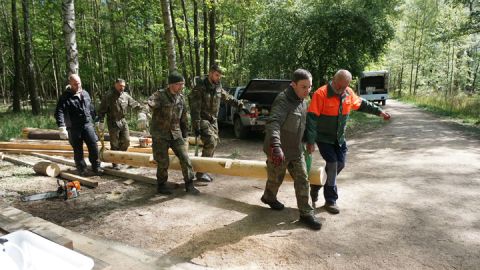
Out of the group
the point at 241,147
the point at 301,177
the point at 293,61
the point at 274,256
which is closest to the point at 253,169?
the point at 301,177

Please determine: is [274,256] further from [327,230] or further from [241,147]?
[241,147]

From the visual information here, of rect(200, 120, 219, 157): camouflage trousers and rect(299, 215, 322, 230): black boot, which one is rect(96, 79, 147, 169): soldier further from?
rect(299, 215, 322, 230): black boot

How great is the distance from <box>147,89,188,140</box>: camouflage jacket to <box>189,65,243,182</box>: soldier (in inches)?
26.6

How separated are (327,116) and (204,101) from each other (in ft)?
8.64

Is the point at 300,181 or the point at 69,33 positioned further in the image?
the point at 69,33

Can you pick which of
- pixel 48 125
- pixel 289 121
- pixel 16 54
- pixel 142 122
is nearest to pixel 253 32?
pixel 48 125

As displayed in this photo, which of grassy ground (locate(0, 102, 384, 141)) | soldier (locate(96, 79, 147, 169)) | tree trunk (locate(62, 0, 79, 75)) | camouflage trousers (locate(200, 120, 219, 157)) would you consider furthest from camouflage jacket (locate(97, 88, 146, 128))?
grassy ground (locate(0, 102, 384, 141))

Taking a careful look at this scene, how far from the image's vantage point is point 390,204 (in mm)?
5301

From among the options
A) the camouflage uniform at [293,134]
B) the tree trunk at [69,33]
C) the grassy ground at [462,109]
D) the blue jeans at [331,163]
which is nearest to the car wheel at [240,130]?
the tree trunk at [69,33]

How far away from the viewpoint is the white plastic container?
6.86 feet

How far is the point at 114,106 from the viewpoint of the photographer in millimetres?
7512

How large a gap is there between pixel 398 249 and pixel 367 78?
1012 inches

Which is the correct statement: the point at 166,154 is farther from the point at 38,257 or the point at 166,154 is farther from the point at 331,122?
the point at 38,257

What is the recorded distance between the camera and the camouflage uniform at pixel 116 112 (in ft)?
24.5
